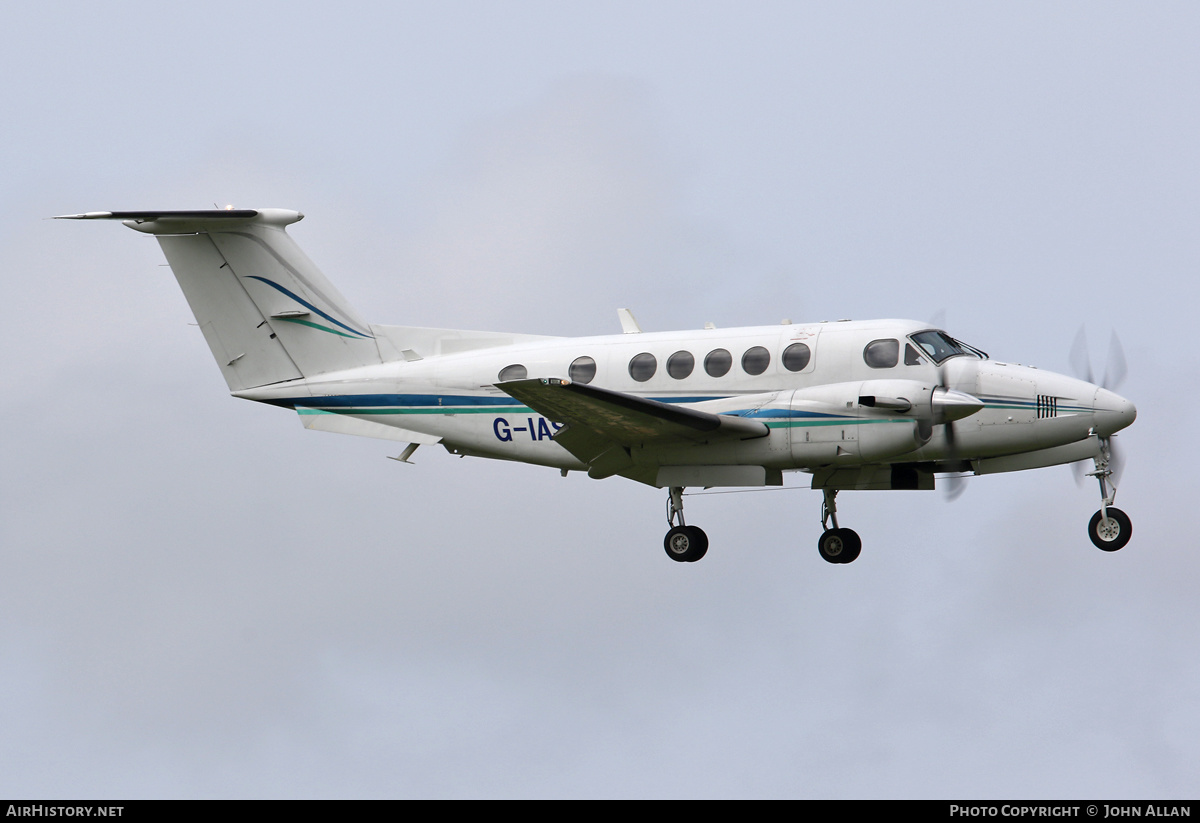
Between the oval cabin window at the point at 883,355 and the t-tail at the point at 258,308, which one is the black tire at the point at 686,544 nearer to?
the oval cabin window at the point at 883,355

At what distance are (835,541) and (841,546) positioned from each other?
0.13 meters

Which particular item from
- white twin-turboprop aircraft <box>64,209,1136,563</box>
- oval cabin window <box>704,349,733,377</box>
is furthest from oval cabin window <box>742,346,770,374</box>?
oval cabin window <box>704,349,733,377</box>

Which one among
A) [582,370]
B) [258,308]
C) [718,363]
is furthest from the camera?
[258,308]

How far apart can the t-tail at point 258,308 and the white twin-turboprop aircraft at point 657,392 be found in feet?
0.07

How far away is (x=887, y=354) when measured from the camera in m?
22.1

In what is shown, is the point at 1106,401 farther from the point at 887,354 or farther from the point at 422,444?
the point at 422,444

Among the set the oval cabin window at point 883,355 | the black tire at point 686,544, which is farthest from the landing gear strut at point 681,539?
the oval cabin window at point 883,355

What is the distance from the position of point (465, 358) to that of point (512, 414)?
131 centimetres

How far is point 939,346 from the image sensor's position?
875 inches

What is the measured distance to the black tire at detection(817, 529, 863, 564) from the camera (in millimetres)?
24125

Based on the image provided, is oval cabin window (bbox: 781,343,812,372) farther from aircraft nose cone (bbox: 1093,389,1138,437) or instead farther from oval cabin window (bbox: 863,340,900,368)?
aircraft nose cone (bbox: 1093,389,1138,437)

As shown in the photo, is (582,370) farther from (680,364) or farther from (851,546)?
(851,546)

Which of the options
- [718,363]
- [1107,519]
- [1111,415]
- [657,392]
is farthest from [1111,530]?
[657,392]

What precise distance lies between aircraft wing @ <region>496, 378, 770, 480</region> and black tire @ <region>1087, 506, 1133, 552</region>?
4676mm
